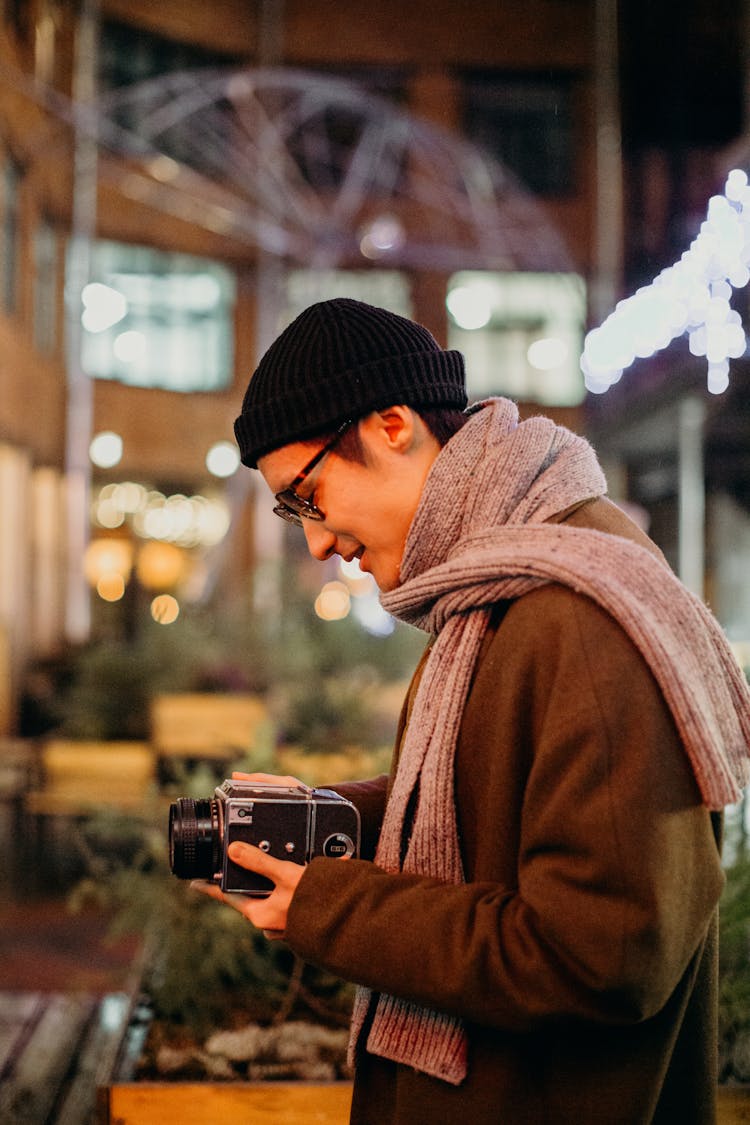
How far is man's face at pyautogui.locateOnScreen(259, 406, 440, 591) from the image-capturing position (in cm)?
138

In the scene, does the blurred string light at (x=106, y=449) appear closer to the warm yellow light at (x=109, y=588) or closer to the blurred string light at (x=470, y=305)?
the warm yellow light at (x=109, y=588)

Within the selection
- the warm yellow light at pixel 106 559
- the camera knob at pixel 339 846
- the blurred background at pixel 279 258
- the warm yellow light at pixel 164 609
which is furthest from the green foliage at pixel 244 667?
the camera knob at pixel 339 846

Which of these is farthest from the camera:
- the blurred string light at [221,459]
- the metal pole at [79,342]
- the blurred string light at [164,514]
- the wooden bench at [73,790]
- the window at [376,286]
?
the window at [376,286]

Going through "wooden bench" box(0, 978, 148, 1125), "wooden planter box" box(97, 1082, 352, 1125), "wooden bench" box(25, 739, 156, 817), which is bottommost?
"wooden bench" box(0, 978, 148, 1125)

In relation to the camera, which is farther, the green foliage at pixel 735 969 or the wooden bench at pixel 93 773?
the wooden bench at pixel 93 773

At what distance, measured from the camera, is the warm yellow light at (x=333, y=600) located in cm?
1127

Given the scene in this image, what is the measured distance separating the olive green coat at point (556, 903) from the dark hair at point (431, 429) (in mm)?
206

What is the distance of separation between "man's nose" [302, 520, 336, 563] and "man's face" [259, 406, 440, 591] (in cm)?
2

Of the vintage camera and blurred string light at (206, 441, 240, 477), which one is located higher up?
blurred string light at (206, 441, 240, 477)

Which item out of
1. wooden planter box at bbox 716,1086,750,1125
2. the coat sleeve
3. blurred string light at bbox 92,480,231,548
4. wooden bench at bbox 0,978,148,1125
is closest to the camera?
the coat sleeve

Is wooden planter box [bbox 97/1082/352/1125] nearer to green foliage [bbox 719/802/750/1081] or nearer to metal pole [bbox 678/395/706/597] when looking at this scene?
green foliage [bbox 719/802/750/1081]

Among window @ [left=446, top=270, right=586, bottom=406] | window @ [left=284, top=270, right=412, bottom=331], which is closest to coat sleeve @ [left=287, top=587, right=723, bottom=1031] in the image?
window @ [left=284, top=270, right=412, bottom=331]

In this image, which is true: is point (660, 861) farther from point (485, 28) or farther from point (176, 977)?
point (485, 28)

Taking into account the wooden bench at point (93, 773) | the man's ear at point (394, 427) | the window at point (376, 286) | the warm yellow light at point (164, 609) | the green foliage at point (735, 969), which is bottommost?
the wooden bench at point (93, 773)
